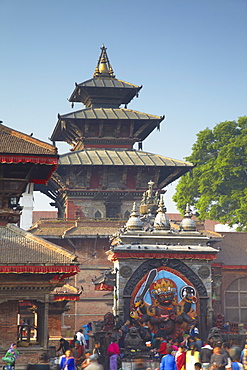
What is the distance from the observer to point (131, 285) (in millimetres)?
29141

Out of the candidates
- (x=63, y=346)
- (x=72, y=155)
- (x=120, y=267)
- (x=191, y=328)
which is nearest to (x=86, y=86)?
(x=72, y=155)

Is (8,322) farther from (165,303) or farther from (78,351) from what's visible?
(165,303)

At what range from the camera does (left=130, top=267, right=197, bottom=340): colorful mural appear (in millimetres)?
28453

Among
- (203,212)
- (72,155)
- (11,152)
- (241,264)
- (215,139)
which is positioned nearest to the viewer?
(11,152)

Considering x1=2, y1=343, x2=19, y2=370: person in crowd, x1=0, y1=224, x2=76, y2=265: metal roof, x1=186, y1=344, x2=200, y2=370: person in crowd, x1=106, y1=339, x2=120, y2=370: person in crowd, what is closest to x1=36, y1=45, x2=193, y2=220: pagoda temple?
x1=106, y1=339, x2=120, y2=370: person in crowd

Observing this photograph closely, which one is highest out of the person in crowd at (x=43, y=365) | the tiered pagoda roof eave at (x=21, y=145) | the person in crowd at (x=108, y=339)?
the tiered pagoda roof eave at (x=21, y=145)

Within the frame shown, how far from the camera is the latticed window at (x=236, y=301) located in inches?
1460

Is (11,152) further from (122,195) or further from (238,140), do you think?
(238,140)

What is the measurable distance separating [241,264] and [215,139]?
1977 cm

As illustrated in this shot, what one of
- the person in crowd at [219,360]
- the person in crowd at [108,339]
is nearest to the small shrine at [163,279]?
the person in crowd at [108,339]

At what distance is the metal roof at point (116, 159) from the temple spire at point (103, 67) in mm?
6831

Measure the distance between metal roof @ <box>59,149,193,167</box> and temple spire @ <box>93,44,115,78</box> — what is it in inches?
269

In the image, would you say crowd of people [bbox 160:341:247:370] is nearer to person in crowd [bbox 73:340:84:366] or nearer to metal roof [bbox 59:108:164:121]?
person in crowd [bbox 73:340:84:366]

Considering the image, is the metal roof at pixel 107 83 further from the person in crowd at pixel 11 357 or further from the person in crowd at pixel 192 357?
the person in crowd at pixel 192 357
